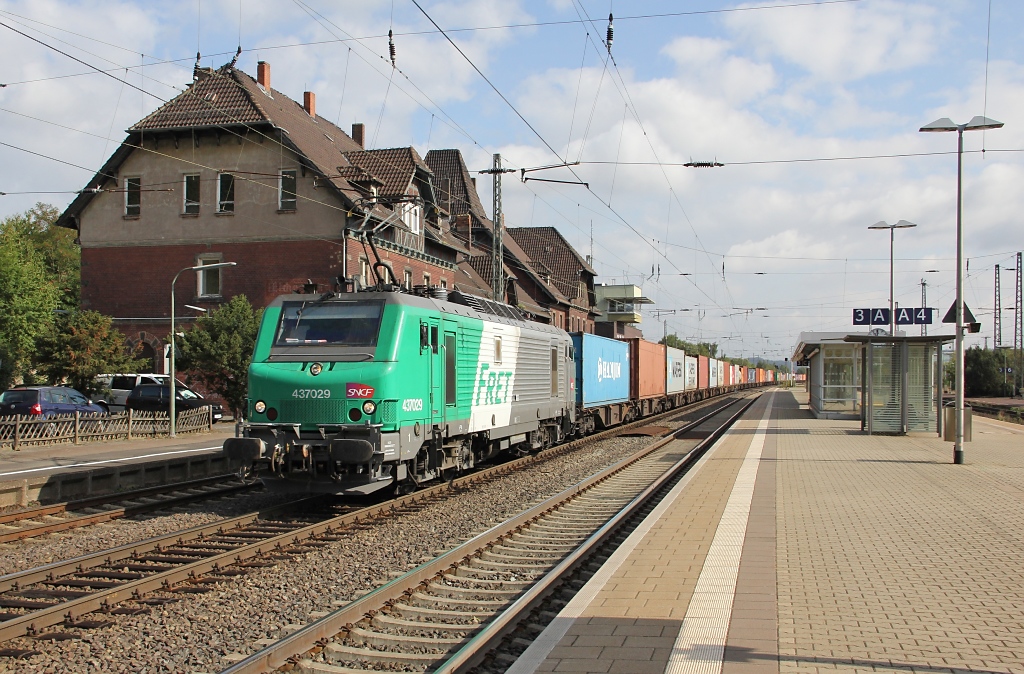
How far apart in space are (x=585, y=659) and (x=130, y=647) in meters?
3.21

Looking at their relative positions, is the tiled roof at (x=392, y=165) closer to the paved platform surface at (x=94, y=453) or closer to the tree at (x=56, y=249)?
the paved platform surface at (x=94, y=453)

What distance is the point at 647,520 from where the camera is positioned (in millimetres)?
10469

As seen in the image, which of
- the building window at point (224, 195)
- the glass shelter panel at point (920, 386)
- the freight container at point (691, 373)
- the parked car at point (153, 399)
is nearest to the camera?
the glass shelter panel at point (920, 386)

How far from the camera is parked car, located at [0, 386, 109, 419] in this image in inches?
925

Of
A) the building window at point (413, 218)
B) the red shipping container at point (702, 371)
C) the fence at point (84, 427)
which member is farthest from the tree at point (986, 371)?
the fence at point (84, 427)

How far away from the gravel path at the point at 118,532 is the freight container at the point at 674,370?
29396 millimetres

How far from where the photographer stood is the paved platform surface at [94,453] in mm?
15453

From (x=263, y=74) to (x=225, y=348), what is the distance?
636 inches

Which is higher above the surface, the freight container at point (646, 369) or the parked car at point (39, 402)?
the freight container at point (646, 369)

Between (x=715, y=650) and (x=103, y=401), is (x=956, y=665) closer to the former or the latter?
(x=715, y=650)

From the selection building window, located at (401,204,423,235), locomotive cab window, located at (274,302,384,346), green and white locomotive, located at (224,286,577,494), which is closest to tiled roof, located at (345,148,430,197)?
building window, located at (401,204,423,235)

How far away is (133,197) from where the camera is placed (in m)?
35.0

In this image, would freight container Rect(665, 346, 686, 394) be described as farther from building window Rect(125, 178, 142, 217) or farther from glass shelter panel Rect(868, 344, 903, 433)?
building window Rect(125, 178, 142, 217)

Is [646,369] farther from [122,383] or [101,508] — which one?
[101,508]
